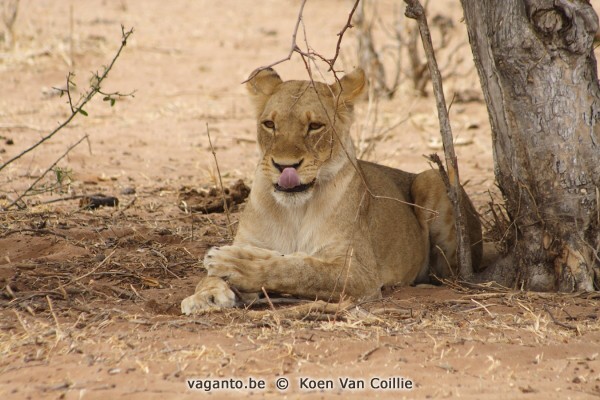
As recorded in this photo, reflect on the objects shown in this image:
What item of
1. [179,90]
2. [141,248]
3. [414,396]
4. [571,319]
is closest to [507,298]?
[571,319]

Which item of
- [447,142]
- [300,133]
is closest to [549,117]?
[447,142]

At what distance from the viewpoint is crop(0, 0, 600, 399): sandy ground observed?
11.4 ft

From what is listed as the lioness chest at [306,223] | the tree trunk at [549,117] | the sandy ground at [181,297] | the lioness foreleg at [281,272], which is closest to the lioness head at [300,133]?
the lioness chest at [306,223]

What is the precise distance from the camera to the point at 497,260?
5.40 metres

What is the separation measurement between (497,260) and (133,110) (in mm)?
5942

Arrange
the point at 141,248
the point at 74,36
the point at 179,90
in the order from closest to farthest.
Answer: the point at 141,248 < the point at 179,90 < the point at 74,36

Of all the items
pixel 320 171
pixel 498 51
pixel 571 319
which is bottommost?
pixel 571 319

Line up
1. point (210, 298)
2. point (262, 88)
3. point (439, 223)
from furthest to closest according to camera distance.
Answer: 1. point (439, 223)
2. point (262, 88)
3. point (210, 298)

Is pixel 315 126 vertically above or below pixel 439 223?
above

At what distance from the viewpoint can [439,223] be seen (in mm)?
6141

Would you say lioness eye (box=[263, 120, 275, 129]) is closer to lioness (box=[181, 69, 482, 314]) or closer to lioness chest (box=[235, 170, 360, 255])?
lioness (box=[181, 69, 482, 314])

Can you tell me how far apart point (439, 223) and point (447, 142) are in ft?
3.84

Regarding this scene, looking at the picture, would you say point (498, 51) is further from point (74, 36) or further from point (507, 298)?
point (74, 36)

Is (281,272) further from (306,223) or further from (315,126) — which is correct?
(315,126)
